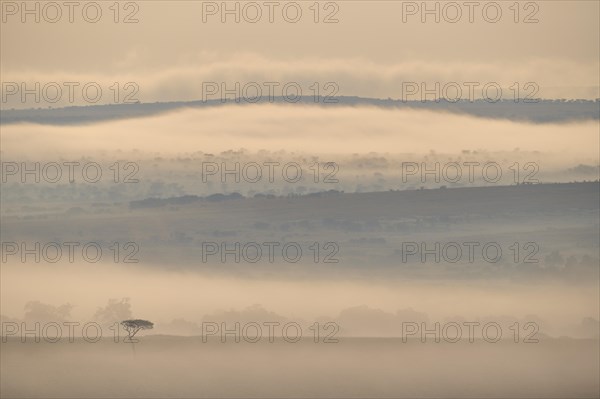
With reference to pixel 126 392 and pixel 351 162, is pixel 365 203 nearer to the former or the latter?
pixel 351 162

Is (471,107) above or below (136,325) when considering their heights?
above

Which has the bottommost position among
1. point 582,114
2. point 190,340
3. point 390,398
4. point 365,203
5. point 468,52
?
point 390,398

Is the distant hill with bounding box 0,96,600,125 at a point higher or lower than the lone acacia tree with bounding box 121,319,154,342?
higher

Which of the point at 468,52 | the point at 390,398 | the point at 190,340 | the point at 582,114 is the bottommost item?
the point at 390,398

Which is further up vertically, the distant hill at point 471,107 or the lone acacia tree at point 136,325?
the distant hill at point 471,107

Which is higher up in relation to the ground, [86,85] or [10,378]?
[86,85]

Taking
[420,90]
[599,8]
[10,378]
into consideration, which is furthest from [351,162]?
[10,378]

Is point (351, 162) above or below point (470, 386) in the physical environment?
above

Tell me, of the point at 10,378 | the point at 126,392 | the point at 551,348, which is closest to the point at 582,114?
the point at 551,348

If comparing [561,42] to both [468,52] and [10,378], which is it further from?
[10,378]
